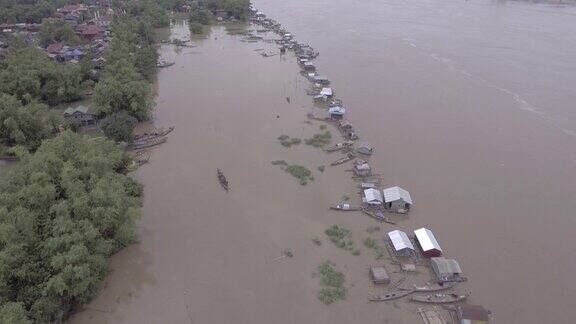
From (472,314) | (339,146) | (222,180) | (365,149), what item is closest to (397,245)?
(472,314)

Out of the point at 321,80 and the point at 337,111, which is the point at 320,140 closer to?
the point at 337,111

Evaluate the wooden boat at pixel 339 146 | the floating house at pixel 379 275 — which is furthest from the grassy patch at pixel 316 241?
the wooden boat at pixel 339 146

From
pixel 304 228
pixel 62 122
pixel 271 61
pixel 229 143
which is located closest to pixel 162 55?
pixel 271 61

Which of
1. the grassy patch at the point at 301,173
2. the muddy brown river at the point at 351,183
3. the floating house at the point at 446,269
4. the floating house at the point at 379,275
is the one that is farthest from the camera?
the grassy patch at the point at 301,173

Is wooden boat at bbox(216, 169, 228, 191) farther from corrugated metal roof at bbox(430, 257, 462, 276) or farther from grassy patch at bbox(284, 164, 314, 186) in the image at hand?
corrugated metal roof at bbox(430, 257, 462, 276)

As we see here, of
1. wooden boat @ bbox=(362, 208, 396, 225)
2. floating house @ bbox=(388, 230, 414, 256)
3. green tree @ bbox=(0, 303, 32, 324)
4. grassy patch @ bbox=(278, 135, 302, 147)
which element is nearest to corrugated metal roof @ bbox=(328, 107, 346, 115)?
grassy patch @ bbox=(278, 135, 302, 147)

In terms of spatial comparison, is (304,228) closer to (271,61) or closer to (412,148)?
(412,148)

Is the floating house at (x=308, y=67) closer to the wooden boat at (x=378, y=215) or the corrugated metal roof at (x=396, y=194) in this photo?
the corrugated metal roof at (x=396, y=194)
